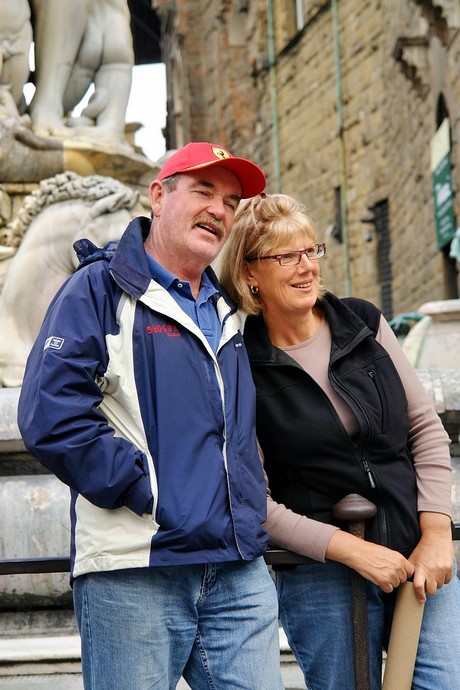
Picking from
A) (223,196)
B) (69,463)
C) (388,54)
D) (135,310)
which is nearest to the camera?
(69,463)

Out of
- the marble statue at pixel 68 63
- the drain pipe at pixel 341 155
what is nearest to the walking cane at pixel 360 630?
the marble statue at pixel 68 63

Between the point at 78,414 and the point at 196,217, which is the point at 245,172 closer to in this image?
the point at 196,217

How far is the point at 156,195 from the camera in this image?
2502mm

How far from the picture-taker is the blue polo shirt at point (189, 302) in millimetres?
2387

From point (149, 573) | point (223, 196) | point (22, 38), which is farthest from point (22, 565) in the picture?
point (22, 38)

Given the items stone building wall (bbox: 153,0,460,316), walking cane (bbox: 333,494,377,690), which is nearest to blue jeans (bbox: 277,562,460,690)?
walking cane (bbox: 333,494,377,690)

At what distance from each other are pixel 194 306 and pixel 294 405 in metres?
0.31

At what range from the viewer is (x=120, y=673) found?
88.0 inches

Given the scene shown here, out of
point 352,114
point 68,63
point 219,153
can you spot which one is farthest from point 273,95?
point 219,153

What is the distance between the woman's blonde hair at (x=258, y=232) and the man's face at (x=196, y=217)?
5.1 inches

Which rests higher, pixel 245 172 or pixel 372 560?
pixel 245 172

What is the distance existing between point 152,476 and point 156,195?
661 mm

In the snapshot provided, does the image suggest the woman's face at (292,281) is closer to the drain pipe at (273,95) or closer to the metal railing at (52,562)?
the metal railing at (52,562)

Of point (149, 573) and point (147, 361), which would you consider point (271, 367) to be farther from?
point (149, 573)
